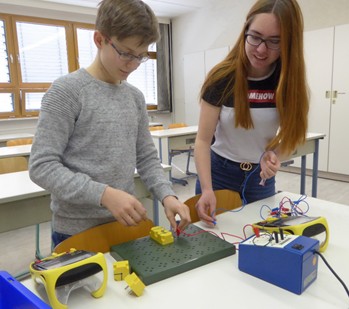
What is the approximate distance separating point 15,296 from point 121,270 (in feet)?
0.76

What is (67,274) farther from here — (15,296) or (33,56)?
(33,56)

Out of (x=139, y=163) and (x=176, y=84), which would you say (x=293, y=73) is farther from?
(x=176, y=84)

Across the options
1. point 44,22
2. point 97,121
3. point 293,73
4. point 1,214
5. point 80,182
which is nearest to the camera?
point 80,182

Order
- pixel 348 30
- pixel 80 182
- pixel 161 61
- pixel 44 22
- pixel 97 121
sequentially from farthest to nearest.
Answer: pixel 161 61
pixel 44 22
pixel 348 30
pixel 97 121
pixel 80 182

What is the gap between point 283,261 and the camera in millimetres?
704

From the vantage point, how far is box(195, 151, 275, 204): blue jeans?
1.30 m

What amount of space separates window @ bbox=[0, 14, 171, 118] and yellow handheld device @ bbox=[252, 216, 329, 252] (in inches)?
169

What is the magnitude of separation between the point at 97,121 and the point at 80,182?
8.0 inches

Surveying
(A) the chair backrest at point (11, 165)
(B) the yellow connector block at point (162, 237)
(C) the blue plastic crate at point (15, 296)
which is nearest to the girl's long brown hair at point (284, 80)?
(B) the yellow connector block at point (162, 237)

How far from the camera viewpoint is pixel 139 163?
1151 millimetres

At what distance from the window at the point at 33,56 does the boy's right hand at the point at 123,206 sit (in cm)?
435

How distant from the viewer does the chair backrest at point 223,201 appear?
1266 millimetres

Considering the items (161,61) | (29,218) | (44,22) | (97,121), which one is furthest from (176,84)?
(97,121)

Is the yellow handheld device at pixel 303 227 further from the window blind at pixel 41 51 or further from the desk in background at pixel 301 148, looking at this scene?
the window blind at pixel 41 51
